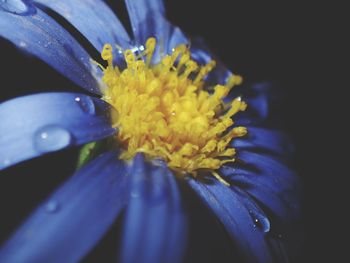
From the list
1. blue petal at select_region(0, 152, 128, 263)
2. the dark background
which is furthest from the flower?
the dark background

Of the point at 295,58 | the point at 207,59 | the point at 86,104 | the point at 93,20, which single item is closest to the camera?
the point at 86,104

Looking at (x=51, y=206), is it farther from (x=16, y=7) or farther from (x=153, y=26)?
(x=153, y=26)

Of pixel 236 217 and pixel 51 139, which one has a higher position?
pixel 51 139

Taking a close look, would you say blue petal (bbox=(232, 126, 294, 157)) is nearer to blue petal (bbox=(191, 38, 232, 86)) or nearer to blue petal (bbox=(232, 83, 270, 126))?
blue petal (bbox=(232, 83, 270, 126))

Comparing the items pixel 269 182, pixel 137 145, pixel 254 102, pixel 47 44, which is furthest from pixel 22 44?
pixel 254 102

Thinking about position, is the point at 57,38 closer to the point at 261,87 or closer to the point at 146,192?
the point at 146,192

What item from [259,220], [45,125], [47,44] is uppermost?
[47,44]

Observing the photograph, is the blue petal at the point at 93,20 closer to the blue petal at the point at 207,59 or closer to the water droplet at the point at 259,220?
the blue petal at the point at 207,59

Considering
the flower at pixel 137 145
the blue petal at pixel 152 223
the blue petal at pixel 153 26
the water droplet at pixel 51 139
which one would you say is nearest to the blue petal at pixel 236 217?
the flower at pixel 137 145

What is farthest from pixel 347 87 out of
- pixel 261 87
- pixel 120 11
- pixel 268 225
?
pixel 268 225
